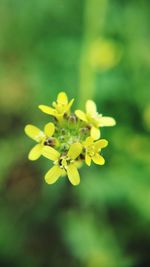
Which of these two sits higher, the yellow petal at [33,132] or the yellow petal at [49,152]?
the yellow petal at [33,132]

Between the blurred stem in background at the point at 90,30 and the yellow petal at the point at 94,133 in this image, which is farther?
the blurred stem in background at the point at 90,30

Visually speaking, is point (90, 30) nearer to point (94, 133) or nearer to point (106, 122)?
point (106, 122)

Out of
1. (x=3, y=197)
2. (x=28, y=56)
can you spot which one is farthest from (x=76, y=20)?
(x=3, y=197)

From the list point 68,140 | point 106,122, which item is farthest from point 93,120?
point 68,140

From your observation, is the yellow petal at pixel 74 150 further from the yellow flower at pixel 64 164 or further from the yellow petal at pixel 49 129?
the yellow petal at pixel 49 129

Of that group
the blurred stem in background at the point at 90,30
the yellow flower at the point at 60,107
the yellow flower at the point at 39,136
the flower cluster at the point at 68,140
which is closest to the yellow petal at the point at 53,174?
the flower cluster at the point at 68,140

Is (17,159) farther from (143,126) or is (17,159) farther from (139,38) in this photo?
(139,38)

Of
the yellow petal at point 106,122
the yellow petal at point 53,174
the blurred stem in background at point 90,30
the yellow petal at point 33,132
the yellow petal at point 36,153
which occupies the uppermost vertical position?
the blurred stem in background at point 90,30
